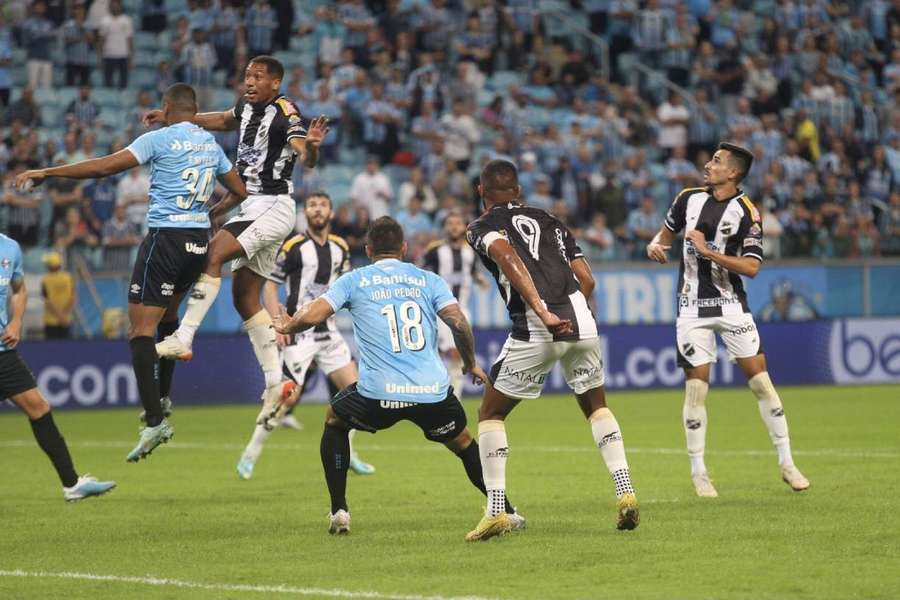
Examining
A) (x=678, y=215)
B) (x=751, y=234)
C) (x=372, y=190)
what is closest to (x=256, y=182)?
(x=678, y=215)

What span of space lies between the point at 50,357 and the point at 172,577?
14.9m

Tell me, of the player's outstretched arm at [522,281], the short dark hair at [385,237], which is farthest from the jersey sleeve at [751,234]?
the short dark hair at [385,237]

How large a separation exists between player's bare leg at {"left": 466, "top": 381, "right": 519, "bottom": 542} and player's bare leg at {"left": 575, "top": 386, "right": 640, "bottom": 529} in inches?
21.3

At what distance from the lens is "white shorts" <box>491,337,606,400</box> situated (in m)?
9.72

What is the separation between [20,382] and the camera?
11758 mm

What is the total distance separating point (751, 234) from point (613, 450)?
2.80 metres

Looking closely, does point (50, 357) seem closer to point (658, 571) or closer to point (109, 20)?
point (109, 20)

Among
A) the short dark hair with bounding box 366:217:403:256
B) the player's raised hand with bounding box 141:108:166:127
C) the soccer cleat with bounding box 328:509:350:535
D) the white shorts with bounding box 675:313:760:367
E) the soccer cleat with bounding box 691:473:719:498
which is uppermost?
the player's raised hand with bounding box 141:108:166:127

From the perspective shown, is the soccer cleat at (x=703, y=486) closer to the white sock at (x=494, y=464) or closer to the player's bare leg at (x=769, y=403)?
the player's bare leg at (x=769, y=403)

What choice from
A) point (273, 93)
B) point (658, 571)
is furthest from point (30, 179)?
point (658, 571)

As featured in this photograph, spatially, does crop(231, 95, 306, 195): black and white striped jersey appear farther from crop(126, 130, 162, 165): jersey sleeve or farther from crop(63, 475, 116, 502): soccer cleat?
crop(63, 475, 116, 502): soccer cleat

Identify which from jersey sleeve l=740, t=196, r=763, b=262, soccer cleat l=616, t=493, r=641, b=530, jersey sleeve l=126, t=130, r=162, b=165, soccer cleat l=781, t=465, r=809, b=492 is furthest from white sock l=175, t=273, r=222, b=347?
soccer cleat l=781, t=465, r=809, b=492

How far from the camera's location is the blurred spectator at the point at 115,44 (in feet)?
88.4

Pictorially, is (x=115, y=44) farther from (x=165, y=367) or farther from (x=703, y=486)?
(x=703, y=486)
